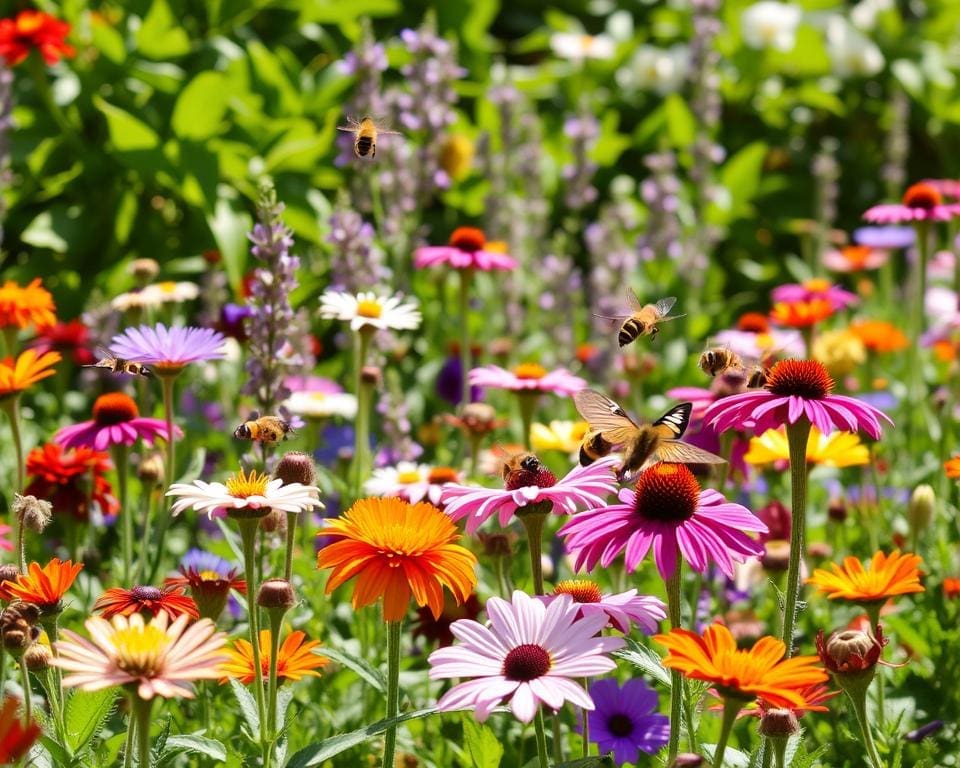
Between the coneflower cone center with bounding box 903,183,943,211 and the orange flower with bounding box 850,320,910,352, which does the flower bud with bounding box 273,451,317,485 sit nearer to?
the coneflower cone center with bounding box 903,183,943,211

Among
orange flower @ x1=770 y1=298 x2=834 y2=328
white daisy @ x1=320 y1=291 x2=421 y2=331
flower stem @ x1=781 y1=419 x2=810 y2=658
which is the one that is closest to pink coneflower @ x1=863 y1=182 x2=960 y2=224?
orange flower @ x1=770 y1=298 x2=834 y2=328

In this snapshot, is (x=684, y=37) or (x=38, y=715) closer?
(x=38, y=715)

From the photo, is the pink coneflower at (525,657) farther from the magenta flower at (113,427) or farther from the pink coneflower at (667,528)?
the magenta flower at (113,427)

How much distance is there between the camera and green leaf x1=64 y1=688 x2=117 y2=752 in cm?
172

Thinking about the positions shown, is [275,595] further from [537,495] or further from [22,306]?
[22,306]

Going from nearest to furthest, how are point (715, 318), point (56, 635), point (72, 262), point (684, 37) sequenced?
point (56, 635) → point (72, 262) → point (715, 318) → point (684, 37)

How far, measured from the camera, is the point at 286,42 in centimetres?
563

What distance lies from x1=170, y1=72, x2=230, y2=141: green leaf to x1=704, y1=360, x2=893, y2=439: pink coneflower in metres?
2.96

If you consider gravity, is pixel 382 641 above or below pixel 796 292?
below

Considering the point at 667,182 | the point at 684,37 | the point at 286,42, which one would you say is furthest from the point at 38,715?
the point at 684,37

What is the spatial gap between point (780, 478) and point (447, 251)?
1.01 metres

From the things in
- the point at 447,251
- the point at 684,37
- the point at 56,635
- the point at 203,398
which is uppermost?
the point at 684,37

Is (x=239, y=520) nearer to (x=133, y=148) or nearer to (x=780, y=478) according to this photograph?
(x=780, y=478)

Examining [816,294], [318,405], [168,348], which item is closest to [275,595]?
[168,348]
